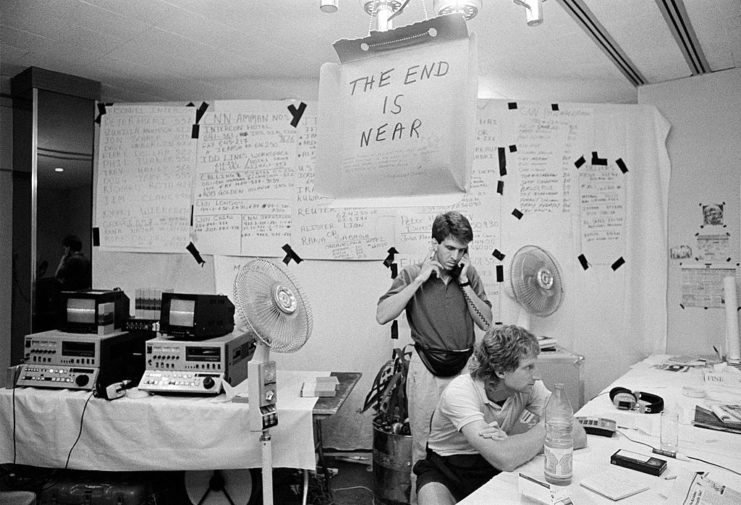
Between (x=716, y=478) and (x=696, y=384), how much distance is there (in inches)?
49.5

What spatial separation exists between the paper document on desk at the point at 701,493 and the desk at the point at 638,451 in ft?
0.07

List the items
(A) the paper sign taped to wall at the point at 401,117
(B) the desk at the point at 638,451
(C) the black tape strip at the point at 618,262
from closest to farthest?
(A) the paper sign taped to wall at the point at 401,117
(B) the desk at the point at 638,451
(C) the black tape strip at the point at 618,262

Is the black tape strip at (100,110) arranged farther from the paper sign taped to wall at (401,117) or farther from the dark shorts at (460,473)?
the dark shorts at (460,473)

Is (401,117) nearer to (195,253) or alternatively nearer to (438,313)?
(438,313)

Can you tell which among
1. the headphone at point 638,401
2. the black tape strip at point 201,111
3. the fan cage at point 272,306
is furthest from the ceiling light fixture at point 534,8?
the black tape strip at point 201,111

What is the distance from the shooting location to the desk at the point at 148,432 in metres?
2.44

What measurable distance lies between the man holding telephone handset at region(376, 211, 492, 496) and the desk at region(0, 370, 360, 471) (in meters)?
0.48

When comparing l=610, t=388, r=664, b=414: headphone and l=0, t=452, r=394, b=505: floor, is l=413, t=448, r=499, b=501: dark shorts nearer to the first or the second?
l=610, t=388, r=664, b=414: headphone

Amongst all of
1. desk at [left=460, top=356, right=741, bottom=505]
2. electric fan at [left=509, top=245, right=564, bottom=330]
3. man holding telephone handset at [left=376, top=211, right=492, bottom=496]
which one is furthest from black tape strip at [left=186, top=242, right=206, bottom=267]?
desk at [left=460, top=356, right=741, bottom=505]

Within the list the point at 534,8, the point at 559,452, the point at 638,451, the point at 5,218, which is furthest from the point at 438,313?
the point at 5,218

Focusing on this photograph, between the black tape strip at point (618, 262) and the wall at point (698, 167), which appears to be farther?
the black tape strip at point (618, 262)

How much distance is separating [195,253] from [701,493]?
3176 mm

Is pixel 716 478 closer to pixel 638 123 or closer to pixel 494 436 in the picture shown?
pixel 494 436

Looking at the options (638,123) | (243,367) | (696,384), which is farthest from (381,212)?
(696,384)
